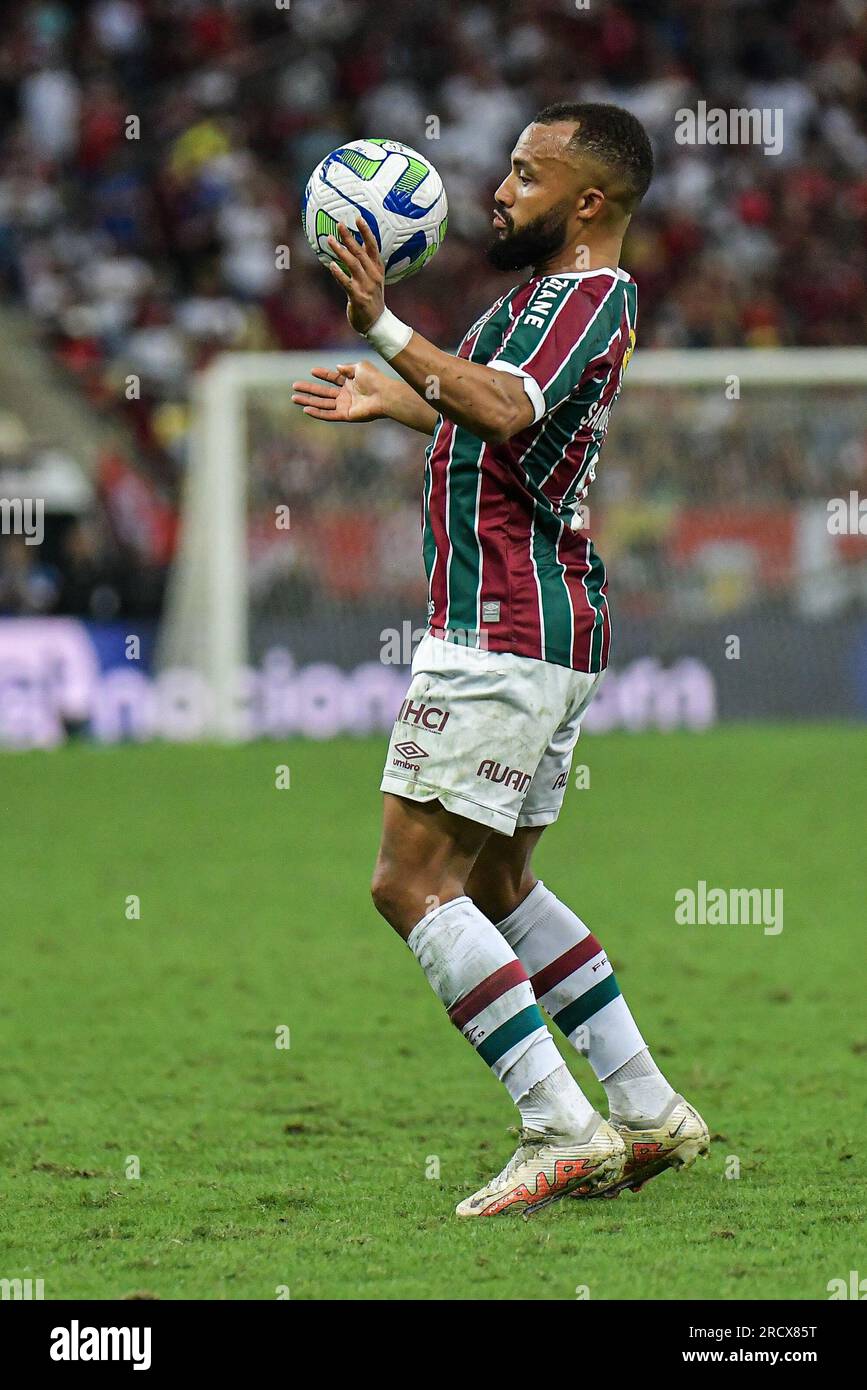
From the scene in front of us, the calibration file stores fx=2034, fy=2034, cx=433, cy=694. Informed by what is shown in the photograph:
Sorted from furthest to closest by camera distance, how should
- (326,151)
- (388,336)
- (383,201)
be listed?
(326,151)
(383,201)
(388,336)

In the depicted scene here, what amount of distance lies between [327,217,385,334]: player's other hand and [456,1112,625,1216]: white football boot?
1.70m

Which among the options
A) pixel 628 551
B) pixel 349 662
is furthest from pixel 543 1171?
pixel 628 551

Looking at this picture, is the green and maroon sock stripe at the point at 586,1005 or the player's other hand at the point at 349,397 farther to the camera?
the green and maroon sock stripe at the point at 586,1005

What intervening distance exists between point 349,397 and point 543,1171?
165cm

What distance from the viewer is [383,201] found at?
422cm

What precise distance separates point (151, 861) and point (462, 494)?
19.1 feet

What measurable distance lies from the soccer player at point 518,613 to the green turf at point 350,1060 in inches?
12.2

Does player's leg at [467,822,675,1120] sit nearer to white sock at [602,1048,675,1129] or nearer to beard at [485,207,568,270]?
white sock at [602,1048,675,1129]

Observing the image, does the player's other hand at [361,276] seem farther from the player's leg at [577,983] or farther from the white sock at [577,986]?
the white sock at [577,986]

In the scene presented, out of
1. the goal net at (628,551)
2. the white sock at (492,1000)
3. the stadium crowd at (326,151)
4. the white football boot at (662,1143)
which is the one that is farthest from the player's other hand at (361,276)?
the stadium crowd at (326,151)

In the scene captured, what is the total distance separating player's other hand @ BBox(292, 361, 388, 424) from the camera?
420 cm

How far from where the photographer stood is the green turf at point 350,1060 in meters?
3.84

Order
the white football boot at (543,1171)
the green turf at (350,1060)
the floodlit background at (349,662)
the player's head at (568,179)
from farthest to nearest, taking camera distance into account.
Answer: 1. the floodlit background at (349,662)
2. the player's head at (568,179)
3. the white football boot at (543,1171)
4. the green turf at (350,1060)

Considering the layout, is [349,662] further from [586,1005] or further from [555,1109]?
[555,1109]
